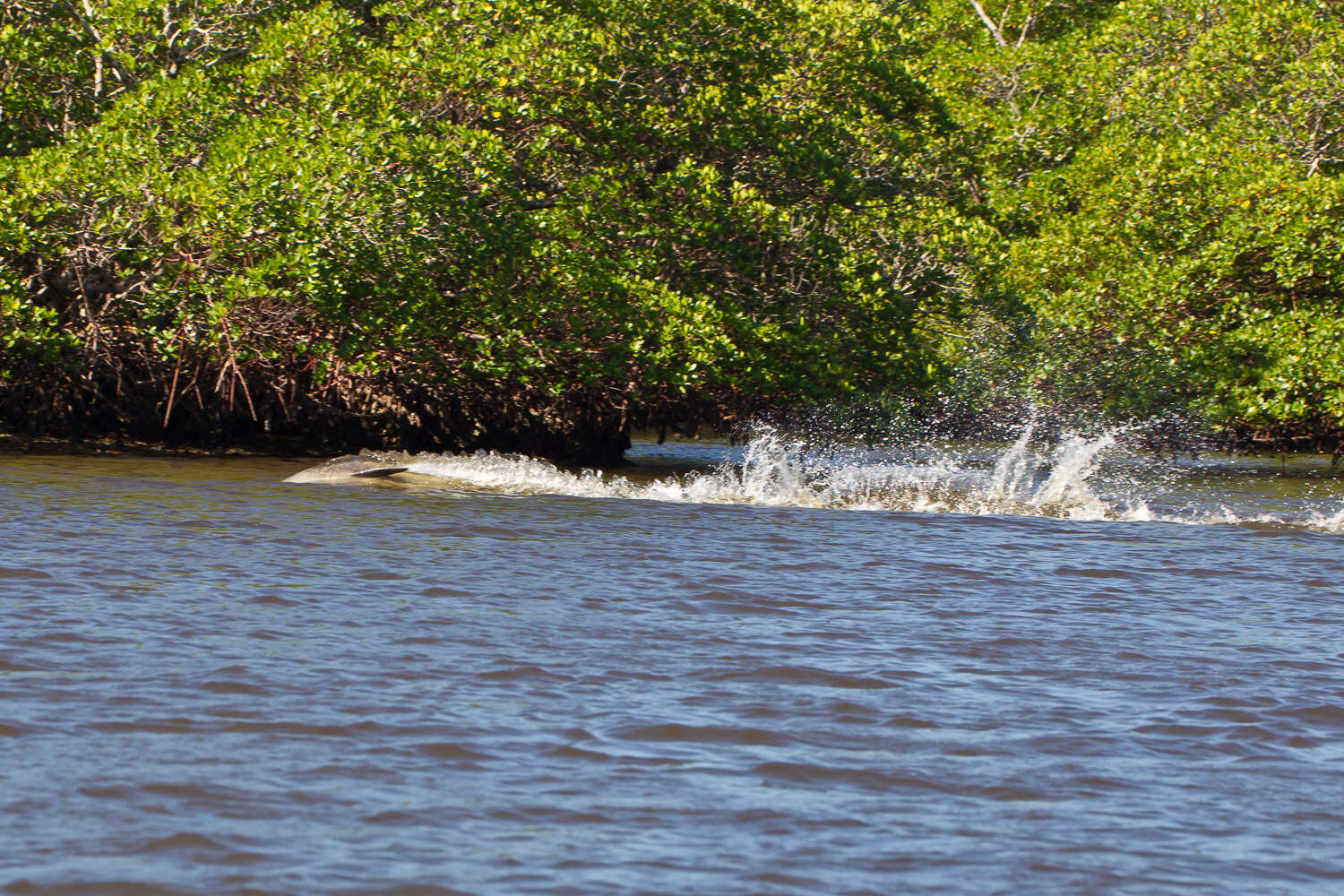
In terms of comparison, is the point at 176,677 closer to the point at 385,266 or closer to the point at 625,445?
the point at 385,266

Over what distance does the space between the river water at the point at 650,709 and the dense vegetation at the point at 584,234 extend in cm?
472

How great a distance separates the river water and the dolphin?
2741 mm

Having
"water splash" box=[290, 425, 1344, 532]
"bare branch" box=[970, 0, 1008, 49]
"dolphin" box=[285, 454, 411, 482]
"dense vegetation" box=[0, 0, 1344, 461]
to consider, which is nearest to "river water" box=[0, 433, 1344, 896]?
"water splash" box=[290, 425, 1344, 532]

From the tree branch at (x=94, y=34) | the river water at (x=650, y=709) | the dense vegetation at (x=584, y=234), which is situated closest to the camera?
the river water at (x=650, y=709)

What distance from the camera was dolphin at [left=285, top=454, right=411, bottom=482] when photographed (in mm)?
14789

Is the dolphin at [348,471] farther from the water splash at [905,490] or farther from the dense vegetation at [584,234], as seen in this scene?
the dense vegetation at [584,234]

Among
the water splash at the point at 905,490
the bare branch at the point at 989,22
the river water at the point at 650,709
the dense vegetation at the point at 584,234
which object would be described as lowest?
the river water at the point at 650,709

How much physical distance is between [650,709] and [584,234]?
40.8 ft

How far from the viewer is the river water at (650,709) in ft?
14.5

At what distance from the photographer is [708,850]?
448cm

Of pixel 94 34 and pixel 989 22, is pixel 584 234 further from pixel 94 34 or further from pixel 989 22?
pixel 989 22

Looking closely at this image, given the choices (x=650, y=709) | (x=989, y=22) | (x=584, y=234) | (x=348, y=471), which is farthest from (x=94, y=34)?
(x=989, y=22)

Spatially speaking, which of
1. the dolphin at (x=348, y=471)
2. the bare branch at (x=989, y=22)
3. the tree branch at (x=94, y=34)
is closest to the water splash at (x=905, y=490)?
the dolphin at (x=348, y=471)

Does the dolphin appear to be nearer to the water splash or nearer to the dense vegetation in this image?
the water splash
